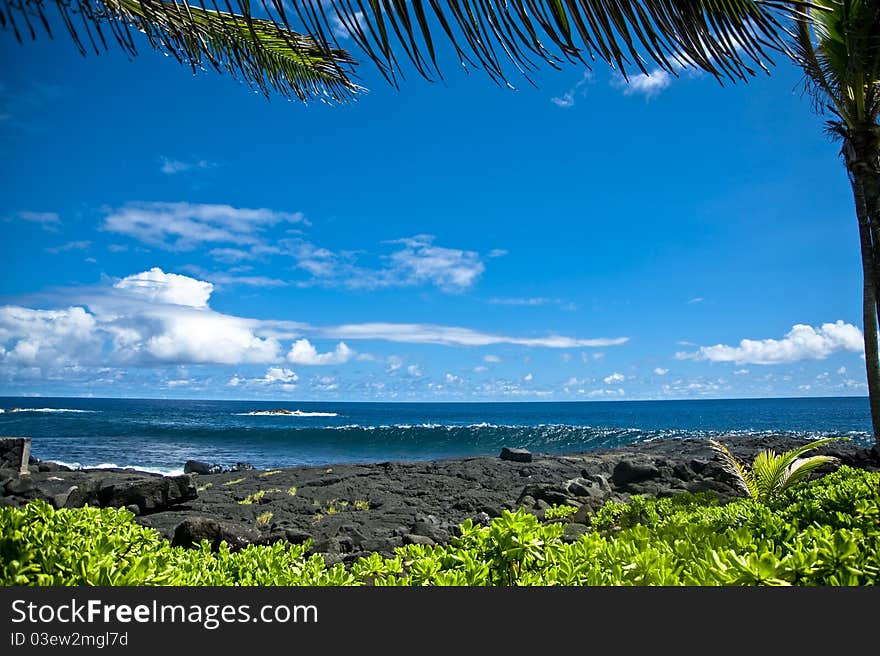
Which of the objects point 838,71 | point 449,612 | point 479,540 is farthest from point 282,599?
point 838,71

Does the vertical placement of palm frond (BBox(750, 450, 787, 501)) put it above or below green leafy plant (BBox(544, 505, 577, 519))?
above

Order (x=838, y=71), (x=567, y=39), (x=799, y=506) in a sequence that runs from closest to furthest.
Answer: (x=567, y=39) → (x=799, y=506) → (x=838, y=71)

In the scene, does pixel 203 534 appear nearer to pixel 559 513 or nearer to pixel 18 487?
pixel 559 513

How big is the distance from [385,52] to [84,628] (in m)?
2.27

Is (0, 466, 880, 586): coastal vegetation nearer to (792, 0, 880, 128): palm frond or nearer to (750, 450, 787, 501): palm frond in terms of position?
(792, 0, 880, 128): palm frond

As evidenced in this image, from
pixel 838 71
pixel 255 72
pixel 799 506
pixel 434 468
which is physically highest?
pixel 838 71

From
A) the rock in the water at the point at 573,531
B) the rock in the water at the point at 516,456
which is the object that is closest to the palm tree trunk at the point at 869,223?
the rock in the water at the point at 573,531

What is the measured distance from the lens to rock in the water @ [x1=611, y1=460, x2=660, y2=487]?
46.1 feet

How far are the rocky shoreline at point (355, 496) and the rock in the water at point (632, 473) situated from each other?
26mm

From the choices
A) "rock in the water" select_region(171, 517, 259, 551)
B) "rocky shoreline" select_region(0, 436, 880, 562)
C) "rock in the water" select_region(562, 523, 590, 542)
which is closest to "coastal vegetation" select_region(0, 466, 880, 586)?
"rock in the water" select_region(171, 517, 259, 551)

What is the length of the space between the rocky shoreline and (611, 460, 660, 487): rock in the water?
0.03 metres

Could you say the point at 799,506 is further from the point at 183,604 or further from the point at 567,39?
the point at 183,604

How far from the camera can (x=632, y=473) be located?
46.6 ft

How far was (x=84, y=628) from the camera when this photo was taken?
196cm
